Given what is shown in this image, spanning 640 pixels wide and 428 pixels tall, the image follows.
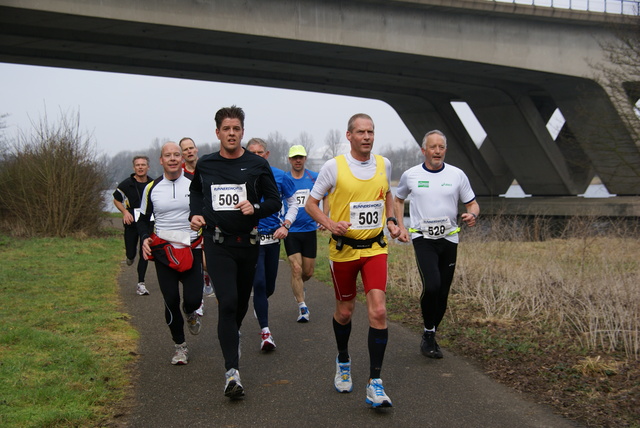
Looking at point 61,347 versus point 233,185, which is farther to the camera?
point 61,347

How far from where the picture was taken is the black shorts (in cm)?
836

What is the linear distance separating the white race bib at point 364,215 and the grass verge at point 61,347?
236cm

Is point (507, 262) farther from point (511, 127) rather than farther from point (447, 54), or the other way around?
point (511, 127)

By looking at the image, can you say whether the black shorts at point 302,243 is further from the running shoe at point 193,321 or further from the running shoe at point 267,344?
the running shoe at point 193,321

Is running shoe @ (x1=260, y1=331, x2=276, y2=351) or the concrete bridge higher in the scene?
the concrete bridge

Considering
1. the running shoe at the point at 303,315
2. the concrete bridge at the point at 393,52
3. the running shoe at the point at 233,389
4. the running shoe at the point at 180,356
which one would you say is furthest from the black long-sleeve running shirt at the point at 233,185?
the concrete bridge at the point at 393,52

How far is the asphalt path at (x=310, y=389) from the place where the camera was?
4.78 meters

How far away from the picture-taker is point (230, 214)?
5.54 metres

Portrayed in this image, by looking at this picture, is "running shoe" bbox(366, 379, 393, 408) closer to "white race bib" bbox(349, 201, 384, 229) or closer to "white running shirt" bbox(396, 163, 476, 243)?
"white race bib" bbox(349, 201, 384, 229)

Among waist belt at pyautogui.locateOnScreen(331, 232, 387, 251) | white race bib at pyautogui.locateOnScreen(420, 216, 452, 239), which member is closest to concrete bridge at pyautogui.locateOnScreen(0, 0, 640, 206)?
white race bib at pyautogui.locateOnScreen(420, 216, 452, 239)

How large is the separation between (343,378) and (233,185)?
1842mm

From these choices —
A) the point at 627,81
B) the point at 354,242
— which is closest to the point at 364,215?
the point at 354,242

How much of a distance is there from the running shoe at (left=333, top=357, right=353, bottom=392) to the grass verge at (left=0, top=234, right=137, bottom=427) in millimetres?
1747

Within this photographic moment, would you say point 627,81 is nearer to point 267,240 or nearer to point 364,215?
point 267,240
